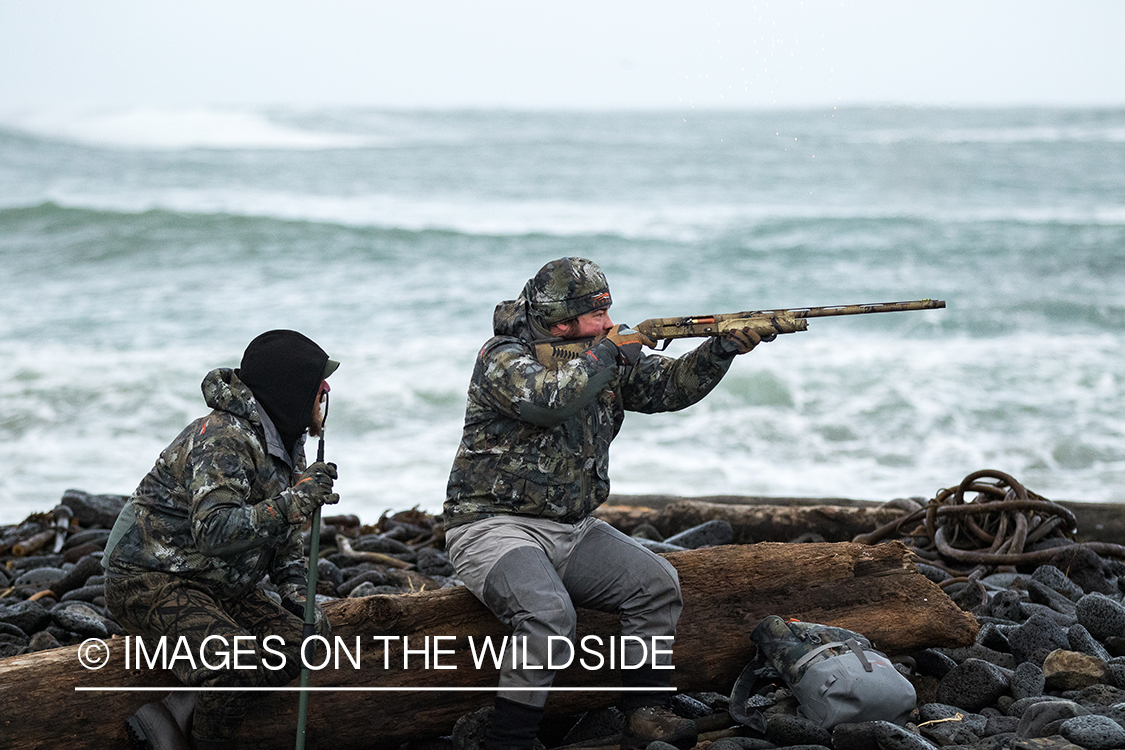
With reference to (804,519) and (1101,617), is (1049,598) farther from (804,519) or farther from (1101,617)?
(804,519)

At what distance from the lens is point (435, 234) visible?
880 inches

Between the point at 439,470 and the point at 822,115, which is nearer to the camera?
the point at 439,470

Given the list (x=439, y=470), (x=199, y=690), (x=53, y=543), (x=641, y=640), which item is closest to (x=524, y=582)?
(x=641, y=640)

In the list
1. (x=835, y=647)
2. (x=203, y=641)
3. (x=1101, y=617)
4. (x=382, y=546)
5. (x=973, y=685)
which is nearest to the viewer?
(x=203, y=641)

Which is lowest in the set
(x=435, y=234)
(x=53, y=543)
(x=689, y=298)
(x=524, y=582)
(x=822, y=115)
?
(x=53, y=543)

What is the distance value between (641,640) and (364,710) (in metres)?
1.03

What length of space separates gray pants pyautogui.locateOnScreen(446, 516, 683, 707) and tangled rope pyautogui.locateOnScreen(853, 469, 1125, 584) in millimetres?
2481

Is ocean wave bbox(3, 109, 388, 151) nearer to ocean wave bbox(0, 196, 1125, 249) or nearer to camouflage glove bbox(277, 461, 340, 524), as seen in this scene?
ocean wave bbox(0, 196, 1125, 249)

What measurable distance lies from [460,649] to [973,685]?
201cm

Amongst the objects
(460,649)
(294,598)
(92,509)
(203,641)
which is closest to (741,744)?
(460,649)

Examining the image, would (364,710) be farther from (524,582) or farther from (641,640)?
(641,640)

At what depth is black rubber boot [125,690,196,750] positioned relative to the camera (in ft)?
12.1

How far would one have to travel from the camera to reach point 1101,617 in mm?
4805

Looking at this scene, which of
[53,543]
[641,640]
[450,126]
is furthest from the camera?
[450,126]
